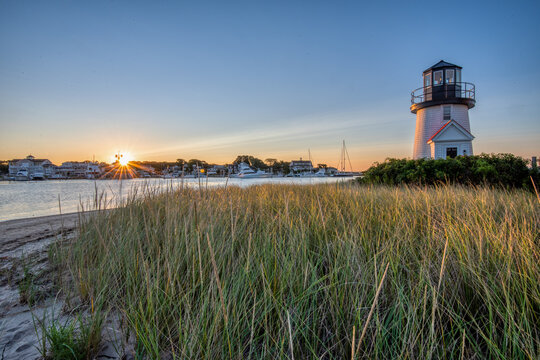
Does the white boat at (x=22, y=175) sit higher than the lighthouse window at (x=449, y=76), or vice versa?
the lighthouse window at (x=449, y=76)

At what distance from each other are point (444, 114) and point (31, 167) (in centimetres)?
8643

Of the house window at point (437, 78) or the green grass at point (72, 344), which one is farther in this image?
the house window at point (437, 78)

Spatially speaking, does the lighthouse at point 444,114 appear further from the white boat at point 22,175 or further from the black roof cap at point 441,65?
the white boat at point 22,175

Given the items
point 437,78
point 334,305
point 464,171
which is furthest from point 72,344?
point 437,78

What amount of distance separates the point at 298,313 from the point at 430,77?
21.7m

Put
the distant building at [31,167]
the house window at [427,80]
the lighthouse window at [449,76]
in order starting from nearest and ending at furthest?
the lighthouse window at [449,76] < the house window at [427,80] < the distant building at [31,167]

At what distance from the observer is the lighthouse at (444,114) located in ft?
50.8

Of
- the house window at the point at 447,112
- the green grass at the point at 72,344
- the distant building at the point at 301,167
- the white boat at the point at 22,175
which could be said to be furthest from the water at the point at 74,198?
the white boat at the point at 22,175

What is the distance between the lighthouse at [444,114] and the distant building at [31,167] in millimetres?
70002

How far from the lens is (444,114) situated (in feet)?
54.2

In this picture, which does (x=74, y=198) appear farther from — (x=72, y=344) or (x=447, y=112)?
(x=447, y=112)

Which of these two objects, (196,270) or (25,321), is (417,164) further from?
(25,321)

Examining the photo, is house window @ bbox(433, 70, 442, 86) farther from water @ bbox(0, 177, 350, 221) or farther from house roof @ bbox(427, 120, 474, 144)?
water @ bbox(0, 177, 350, 221)

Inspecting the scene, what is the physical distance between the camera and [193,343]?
1.09 meters
